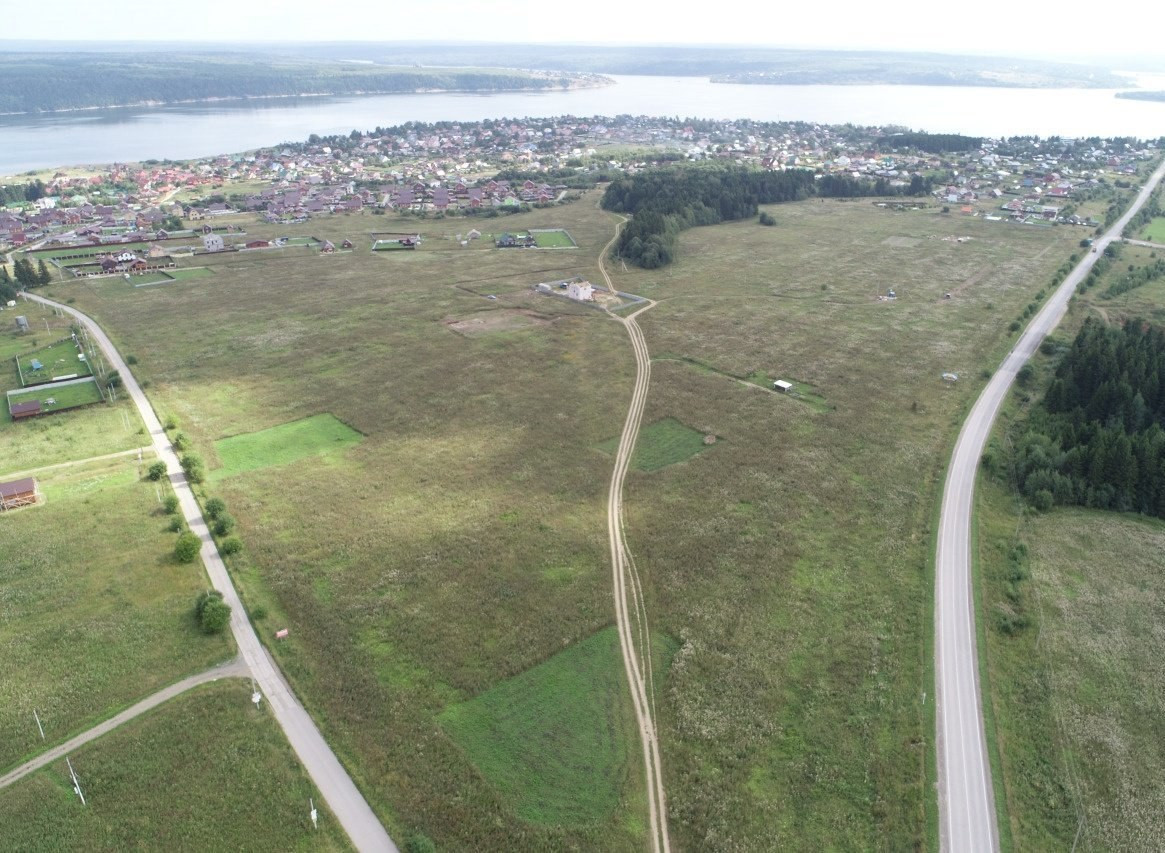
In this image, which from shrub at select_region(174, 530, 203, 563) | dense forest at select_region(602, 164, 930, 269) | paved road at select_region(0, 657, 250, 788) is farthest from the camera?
dense forest at select_region(602, 164, 930, 269)

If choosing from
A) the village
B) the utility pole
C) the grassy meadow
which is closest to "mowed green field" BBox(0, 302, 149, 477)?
the utility pole

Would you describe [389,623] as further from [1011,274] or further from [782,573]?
[1011,274]

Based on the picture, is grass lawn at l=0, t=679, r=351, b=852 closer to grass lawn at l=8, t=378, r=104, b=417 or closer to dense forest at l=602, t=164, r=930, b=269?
grass lawn at l=8, t=378, r=104, b=417

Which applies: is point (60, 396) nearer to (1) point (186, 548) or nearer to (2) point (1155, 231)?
(1) point (186, 548)

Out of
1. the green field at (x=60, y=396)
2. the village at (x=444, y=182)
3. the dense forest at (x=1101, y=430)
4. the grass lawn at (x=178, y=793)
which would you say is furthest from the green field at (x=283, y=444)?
the village at (x=444, y=182)

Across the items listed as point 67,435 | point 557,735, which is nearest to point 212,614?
point 557,735

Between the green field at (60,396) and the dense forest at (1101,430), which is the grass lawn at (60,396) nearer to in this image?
the green field at (60,396)
